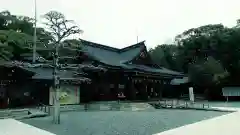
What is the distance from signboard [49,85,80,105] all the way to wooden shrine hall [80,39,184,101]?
1161 millimetres

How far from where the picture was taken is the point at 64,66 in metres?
14.2

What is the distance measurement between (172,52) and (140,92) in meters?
24.5

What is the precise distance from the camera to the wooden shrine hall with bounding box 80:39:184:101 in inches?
936

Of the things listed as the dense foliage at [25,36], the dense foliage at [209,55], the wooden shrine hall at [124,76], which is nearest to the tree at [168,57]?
the dense foliage at [209,55]

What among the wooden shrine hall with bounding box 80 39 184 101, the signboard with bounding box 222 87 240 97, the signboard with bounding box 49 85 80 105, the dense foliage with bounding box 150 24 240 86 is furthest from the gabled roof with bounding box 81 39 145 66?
the signboard with bounding box 222 87 240 97

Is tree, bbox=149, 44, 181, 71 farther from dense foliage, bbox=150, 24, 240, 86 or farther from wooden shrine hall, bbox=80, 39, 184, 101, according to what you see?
wooden shrine hall, bbox=80, 39, 184, 101

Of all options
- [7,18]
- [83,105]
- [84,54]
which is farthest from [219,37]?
[7,18]

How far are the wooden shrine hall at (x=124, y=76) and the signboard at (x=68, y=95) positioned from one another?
1161 millimetres

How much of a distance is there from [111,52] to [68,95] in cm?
1043

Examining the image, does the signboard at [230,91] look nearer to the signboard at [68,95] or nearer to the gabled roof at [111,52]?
the gabled roof at [111,52]

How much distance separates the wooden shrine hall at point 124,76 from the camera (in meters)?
23.8

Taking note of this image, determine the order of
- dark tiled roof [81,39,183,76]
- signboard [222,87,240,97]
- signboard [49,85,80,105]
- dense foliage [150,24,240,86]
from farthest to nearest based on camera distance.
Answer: signboard [222,87,240,97] → dense foliage [150,24,240,86] → dark tiled roof [81,39,183,76] → signboard [49,85,80,105]

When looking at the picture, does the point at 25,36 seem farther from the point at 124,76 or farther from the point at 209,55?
the point at 209,55

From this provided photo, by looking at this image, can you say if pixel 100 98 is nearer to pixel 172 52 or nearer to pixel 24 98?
pixel 24 98
